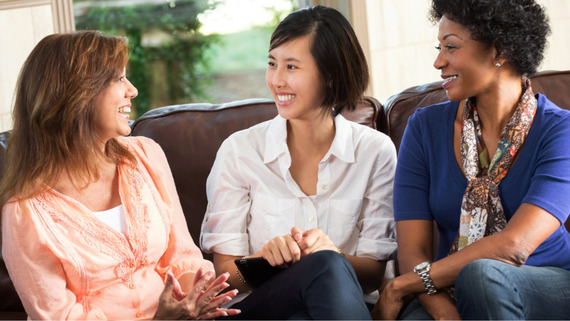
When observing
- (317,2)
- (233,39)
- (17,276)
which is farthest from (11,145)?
(233,39)

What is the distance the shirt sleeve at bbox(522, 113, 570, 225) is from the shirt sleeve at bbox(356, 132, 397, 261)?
0.43 metres

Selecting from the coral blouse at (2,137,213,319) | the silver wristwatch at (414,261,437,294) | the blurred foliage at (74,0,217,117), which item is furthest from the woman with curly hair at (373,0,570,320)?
the blurred foliage at (74,0,217,117)

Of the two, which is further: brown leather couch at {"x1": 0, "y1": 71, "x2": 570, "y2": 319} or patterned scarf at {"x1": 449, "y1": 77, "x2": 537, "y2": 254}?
brown leather couch at {"x1": 0, "y1": 71, "x2": 570, "y2": 319}

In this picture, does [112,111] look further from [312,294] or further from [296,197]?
[312,294]

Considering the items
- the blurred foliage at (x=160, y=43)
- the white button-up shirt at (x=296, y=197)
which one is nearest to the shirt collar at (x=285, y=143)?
the white button-up shirt at (x=296, y=197)

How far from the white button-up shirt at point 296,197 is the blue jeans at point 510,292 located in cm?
40

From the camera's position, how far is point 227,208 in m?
2.03

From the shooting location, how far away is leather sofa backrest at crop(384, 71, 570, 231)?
2.26m

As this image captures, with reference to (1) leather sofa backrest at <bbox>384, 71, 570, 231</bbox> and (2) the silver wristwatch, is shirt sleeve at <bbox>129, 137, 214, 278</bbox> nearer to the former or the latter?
(2) the silver wristwatch

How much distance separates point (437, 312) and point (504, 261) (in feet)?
0.67

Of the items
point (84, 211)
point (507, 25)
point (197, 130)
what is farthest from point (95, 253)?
point (507, 25)

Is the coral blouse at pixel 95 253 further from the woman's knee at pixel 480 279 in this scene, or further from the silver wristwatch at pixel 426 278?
the woman's knee at pixel 480 279

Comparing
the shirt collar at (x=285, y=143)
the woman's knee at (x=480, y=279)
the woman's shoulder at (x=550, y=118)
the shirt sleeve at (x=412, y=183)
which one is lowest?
the woman's knee at (x=480, y=279)

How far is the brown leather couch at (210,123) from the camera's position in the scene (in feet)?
7.45
